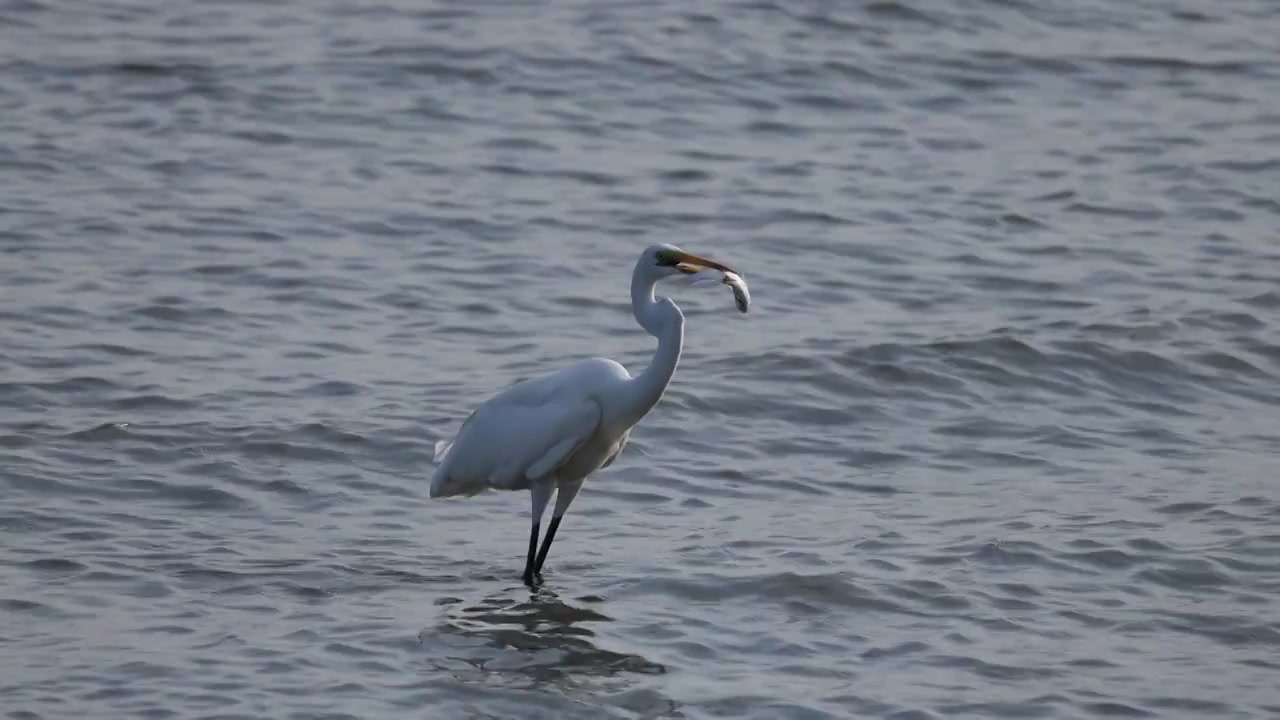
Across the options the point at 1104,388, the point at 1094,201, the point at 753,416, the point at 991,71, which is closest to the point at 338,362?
the point at 753,416

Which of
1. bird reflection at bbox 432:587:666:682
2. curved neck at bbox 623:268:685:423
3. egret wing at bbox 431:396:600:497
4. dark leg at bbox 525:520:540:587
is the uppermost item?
curved neck at bbox 623:268:685:423

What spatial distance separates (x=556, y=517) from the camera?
7875 millimetres

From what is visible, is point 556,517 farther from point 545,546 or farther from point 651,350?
point 651,350

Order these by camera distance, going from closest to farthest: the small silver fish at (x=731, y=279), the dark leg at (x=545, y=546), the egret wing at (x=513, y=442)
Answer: the small silver fish at (x=731, y=279), the egret wing at (x=513, y=442), the dark leg at (x=545, y=546)

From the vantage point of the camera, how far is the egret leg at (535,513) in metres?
7.70

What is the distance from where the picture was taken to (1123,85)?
16203mm

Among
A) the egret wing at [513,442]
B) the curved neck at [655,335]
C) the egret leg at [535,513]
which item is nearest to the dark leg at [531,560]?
the egret leg at [535,513]

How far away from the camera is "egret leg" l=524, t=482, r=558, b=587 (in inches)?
303

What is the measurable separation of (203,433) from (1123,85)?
9376mm

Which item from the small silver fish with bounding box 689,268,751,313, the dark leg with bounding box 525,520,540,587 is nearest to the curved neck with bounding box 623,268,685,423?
the small silver fish with bounding box 689,268,751,313

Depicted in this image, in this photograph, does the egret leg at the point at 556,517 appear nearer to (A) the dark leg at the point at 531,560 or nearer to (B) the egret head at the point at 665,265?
(A) the dark leg at the point at 531,560

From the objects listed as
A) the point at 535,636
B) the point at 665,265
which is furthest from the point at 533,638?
the point at 665,265

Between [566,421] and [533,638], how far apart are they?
0.82 meters

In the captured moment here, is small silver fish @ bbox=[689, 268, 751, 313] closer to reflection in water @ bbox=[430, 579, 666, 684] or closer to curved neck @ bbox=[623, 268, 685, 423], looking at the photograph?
curved neck @ bbox=[623, 268, 685, 423]
